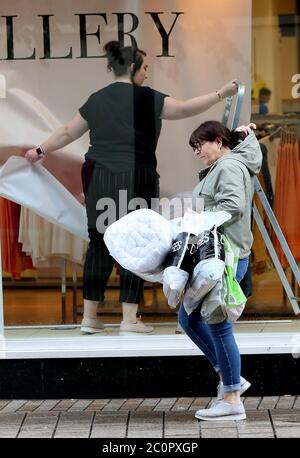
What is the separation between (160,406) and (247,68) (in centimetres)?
211

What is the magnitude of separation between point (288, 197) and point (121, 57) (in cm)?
138

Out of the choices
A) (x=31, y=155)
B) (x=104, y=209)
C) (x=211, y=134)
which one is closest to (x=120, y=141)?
(x=104, y=209)

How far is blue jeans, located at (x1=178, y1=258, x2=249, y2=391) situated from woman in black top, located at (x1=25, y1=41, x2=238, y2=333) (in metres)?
1.02

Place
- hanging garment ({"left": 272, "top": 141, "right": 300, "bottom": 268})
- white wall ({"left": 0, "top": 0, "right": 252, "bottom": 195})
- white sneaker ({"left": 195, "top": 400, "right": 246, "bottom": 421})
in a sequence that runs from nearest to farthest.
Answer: white sneaker ({"left": 195, "top": 400, "right": 246, "bottom": 421}), white wall ({"left": 0, "top": 0, "right": 252, "bottom": 195}), hanging garment ({"left": 272, "top": 141, "right": 300, "bottom": 268})

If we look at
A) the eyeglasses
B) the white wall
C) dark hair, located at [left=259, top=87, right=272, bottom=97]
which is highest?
the white wall

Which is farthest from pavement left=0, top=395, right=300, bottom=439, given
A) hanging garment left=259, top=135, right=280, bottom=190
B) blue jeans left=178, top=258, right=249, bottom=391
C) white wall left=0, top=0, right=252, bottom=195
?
hanging garment left=259, top=135, right=280, bottom=190

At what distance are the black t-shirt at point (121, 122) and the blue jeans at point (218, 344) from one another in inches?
52.9

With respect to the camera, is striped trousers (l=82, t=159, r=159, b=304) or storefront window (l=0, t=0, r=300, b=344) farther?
striped trousers (l=82, t=159, r=159, b=304)

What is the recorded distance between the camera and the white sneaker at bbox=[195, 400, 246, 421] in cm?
669

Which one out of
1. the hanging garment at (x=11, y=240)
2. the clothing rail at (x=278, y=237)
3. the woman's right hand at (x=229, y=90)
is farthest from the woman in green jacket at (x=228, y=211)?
the hanging garment at (x=11, y=240)

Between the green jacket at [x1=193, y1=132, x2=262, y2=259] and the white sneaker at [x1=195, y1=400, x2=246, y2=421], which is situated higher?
the green jacket at [x1=193, y1=132, x2=262, y2=259]

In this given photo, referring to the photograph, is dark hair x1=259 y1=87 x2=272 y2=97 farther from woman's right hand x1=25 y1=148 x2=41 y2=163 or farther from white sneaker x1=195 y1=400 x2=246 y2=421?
white sneaker x1=195 y1=400 x2=246 y2=421

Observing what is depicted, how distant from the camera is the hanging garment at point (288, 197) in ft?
25.8

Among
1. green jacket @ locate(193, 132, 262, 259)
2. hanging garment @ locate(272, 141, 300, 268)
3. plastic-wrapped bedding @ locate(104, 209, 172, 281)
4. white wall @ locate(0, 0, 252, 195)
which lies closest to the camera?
plastic-wrapped bedding @ locate(104, 209, 172, 281)
